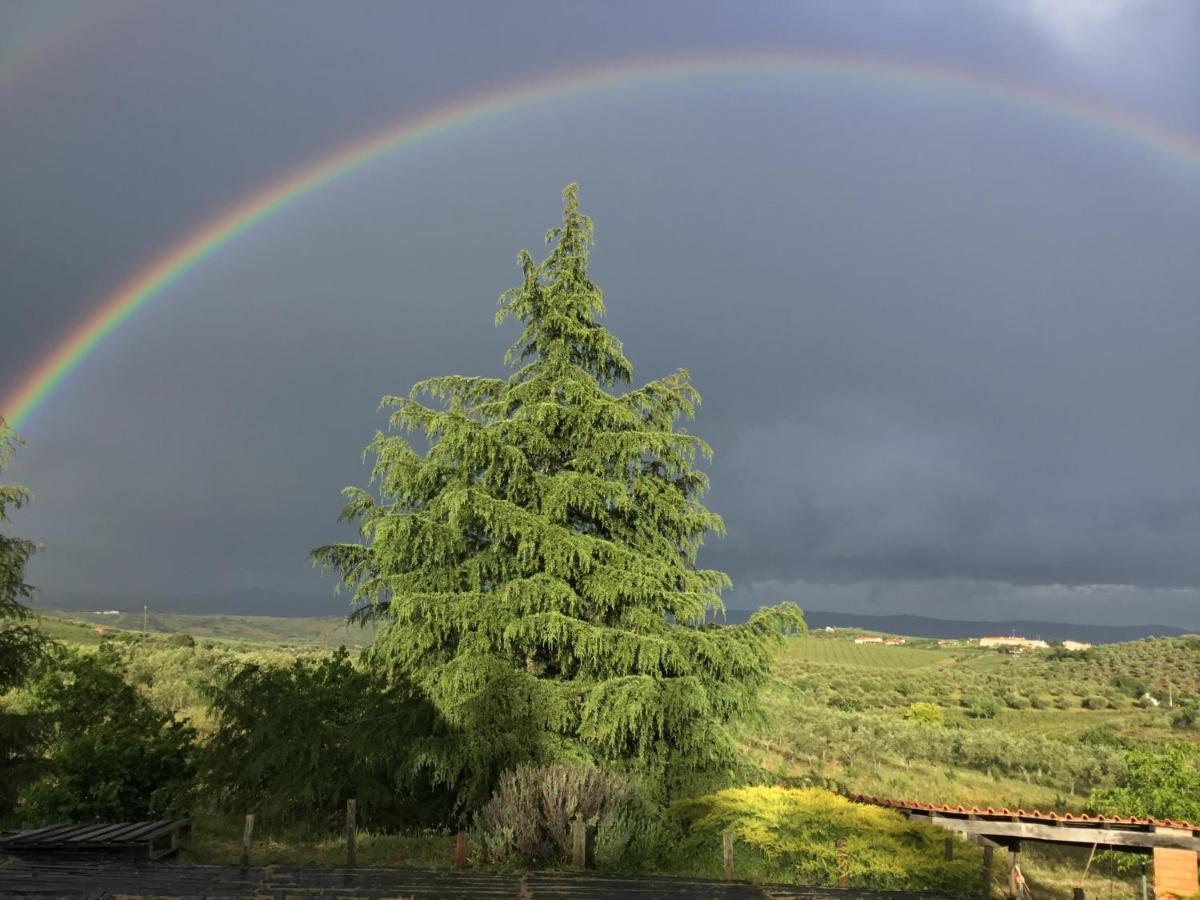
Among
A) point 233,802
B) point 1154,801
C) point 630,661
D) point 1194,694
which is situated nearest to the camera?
point 630,661

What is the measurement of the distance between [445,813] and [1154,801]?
63.9ft

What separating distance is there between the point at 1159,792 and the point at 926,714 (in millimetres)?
35968

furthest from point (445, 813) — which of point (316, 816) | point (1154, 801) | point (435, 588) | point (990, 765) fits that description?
point (990, 765)

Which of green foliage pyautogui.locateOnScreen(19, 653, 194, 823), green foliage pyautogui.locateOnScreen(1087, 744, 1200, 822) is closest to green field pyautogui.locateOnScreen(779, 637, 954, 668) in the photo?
green foliage pyautogui.locateOnScreen(1087, 744, 1200, 822)

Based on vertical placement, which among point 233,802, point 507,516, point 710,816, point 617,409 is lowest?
point 233,802

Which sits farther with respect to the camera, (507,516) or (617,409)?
(617,409)

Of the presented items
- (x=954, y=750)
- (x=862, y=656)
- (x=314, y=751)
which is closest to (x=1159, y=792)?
(x=954, y=750)

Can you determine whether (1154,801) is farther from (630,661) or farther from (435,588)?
(435,588)

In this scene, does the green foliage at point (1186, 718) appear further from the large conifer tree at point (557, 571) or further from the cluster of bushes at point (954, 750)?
the large conifer tree at point (557, 571)

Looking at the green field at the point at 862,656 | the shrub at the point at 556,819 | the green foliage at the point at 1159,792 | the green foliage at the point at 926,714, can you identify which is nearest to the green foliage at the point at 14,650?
the shrub at the point at 556,819

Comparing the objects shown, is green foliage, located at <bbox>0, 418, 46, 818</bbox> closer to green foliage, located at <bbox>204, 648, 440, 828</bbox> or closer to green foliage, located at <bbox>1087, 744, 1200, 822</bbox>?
green foliage, located at <bbox>204, 648, 440, 828</bbox>

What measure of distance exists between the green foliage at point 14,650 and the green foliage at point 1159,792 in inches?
1071

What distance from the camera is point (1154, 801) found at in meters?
21.5

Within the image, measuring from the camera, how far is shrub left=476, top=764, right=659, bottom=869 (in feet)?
39.9
